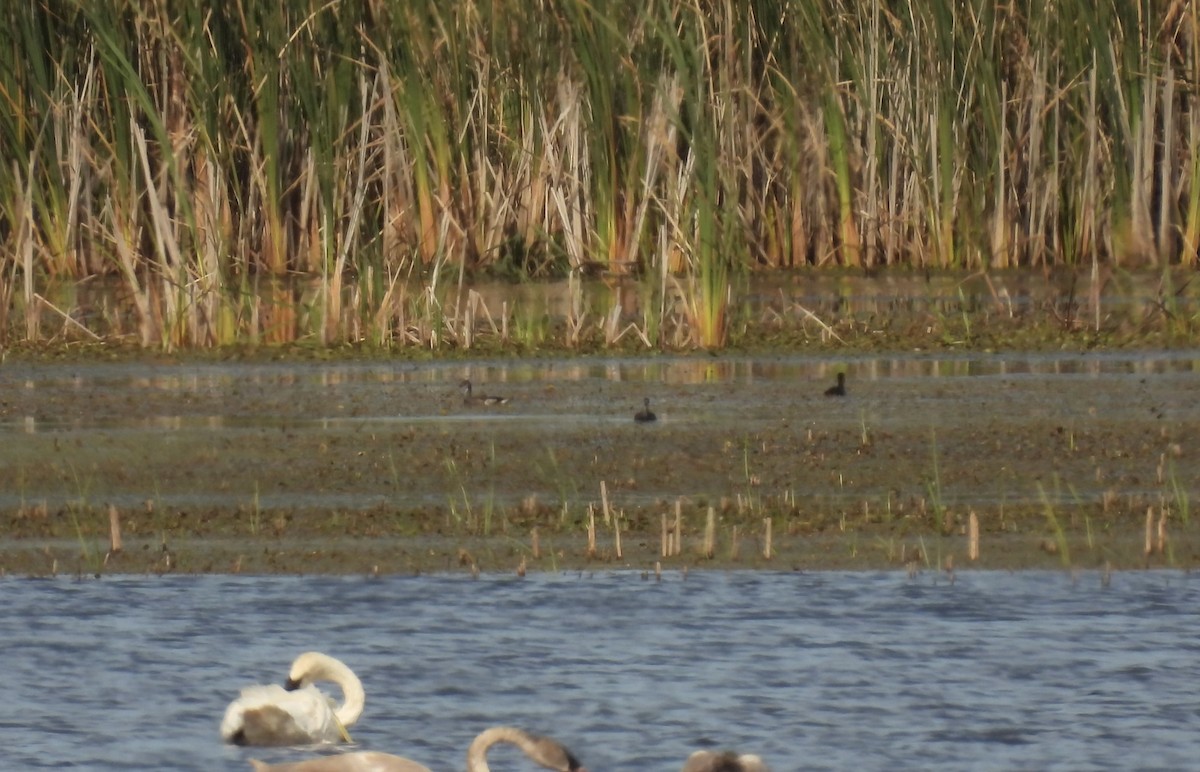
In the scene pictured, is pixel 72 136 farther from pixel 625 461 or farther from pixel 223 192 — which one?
pixel 625 461

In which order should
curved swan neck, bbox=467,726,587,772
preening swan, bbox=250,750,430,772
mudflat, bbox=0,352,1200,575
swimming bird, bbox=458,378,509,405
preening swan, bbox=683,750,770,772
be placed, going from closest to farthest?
1. curved swan neck, bbox=467,726,587,772
2. preening swan, bbox=683,750,770,772
3. preening swan, bbox=250,750,430,772
4. mudflat, bbox=0,352,1200,575
5. swimming bird, bbox=458,378,509,405

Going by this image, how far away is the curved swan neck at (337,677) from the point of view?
214 inches

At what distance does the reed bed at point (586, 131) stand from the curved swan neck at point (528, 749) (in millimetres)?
9828

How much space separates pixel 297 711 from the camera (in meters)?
5.46

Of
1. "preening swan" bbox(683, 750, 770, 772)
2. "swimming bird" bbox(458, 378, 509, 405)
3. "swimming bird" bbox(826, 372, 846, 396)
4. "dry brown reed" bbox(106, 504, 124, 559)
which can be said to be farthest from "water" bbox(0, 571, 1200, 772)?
"swimming bird" bbox(826, 372, 846, 396)

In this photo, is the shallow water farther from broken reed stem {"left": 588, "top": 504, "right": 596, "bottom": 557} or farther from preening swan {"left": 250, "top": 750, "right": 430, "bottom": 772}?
preening swan {"left": 250, "top": 750, "right": 430, "bottom": 772}

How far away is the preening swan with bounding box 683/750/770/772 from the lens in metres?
4.50

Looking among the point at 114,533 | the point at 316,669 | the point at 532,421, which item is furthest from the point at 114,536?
the point at 532,421

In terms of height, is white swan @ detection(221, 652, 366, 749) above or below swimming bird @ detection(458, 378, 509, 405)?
below

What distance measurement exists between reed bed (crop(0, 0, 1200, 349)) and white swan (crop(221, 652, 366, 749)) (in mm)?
8665

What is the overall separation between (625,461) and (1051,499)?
5.16ft

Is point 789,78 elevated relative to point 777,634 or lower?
elevated

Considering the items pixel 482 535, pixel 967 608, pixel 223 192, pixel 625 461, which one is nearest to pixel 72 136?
pixel 223 192

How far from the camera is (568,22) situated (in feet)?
51.0
